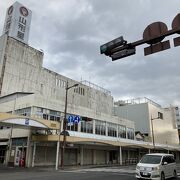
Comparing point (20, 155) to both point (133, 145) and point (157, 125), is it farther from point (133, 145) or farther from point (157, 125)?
point (157, 125)

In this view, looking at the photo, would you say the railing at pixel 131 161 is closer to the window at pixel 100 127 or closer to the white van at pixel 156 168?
the window at pixel 100 127

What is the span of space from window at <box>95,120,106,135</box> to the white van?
28.6 m

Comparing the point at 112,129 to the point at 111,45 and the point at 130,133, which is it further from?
the point at 111,45

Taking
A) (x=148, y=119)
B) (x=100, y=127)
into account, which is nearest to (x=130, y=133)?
(x=100, y=127)

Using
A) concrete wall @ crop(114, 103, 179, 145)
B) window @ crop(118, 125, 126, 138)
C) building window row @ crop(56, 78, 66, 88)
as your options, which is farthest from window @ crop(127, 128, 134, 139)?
building window row @ crop(56, 78, 66, 88)

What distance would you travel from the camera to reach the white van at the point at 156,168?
50.6 ft

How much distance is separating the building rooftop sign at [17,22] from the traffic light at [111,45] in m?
47.3

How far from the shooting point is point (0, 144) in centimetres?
3956

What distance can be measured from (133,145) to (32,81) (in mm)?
23616

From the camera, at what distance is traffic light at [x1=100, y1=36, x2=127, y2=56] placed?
889 cm

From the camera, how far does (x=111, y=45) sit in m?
9.04

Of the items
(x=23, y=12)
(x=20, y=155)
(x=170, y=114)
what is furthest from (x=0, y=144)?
(x=170, y=114)

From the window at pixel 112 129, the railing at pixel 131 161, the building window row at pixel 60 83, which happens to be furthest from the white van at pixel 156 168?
the building window row at pixel 60 83

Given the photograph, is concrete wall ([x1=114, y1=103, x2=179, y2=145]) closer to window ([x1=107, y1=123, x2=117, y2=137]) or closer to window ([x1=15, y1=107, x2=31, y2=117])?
window ([x1=107, y1=123, x2=117, y2=137])
